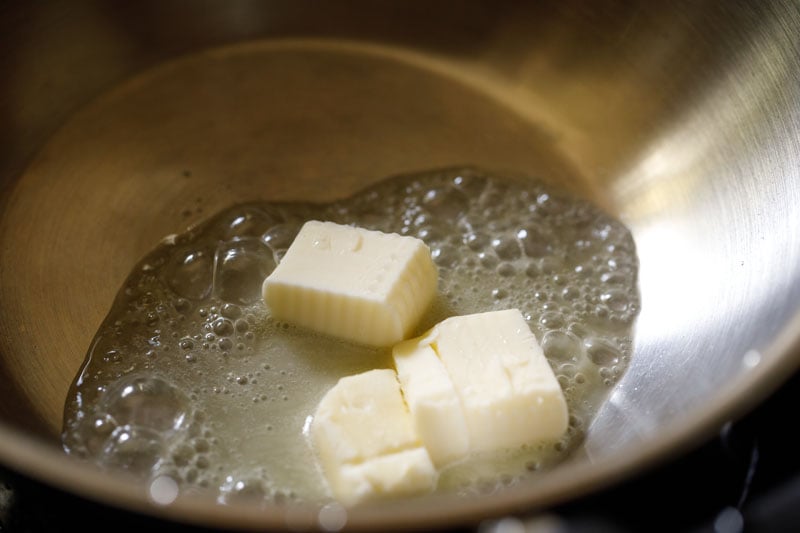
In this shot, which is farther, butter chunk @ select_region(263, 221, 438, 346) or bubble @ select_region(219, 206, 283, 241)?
bubble @ select_region(219, 206, 283, 241)

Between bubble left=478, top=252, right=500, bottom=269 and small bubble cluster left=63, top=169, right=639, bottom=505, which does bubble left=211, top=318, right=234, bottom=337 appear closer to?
small bubble cluster left=63, top=169, right=639, bottom=505

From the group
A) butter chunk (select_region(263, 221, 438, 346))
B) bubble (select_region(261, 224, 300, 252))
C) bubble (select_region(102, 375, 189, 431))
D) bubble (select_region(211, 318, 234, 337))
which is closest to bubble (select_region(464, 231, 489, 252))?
butter chunk (select_region(263, 221, 438, 346))

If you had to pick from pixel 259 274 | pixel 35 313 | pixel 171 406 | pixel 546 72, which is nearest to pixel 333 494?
pixel 171 406

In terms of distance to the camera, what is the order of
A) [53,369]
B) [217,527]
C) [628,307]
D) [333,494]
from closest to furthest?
1. [217,527]
2. [333,494]
3. [53,369]
4. [628,307]

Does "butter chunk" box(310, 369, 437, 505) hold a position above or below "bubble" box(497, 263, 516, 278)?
below

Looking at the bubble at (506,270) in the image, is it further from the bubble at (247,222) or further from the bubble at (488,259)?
the bubble at (247,222)

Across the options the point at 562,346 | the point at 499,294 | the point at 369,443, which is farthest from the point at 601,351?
the point at 369,443

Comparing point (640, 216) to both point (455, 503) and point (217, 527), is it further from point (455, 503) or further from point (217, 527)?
point (217, 527)
